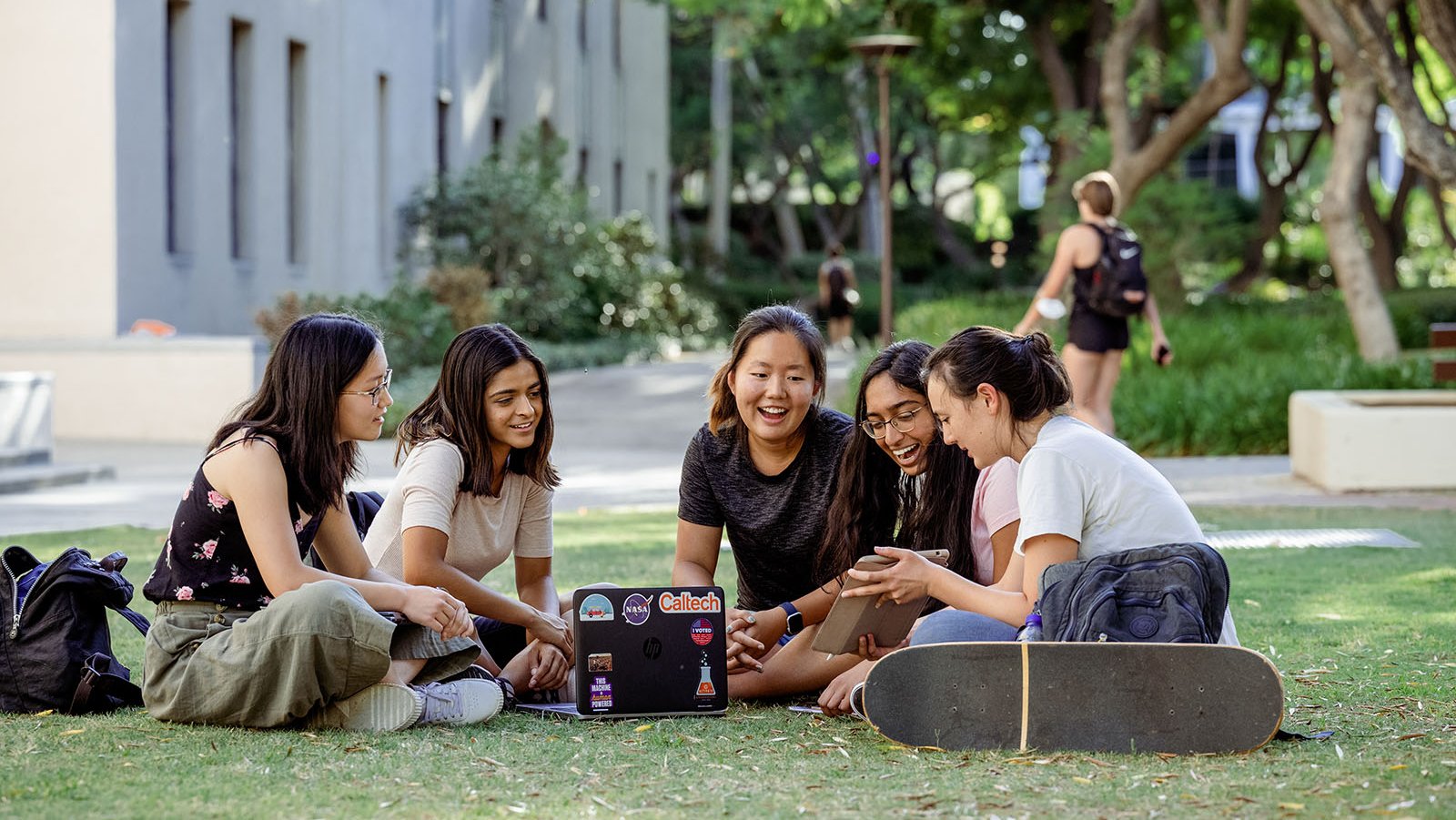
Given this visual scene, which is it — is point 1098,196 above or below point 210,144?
below

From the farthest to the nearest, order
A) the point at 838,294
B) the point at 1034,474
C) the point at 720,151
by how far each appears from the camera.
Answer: the point at 720,151 → the point at 838,294 → the point at 1034,474

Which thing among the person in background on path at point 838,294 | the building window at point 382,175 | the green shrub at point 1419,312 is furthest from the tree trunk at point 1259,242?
the building window at point 382,175

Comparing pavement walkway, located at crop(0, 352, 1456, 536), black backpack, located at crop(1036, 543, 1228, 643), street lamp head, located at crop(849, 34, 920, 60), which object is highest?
street lamp head, located at crop(849, 34, 920, 60)

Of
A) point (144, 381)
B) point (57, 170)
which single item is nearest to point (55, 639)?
point (144, 381)

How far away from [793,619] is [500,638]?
0.99 m

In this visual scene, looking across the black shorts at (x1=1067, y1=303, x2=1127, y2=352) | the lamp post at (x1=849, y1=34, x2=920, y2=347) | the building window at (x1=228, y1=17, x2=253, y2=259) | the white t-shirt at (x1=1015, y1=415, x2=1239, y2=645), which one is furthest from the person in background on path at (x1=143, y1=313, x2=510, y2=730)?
the lamp post at (x1=849, y1=34, x2=920, y2=347)

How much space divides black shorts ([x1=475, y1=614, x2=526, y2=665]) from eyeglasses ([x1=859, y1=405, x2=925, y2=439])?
1.37 meters

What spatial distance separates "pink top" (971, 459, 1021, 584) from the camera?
4.69 meters

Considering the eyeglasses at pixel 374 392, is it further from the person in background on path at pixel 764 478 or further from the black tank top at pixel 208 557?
the person in background on path at pixel 764 478

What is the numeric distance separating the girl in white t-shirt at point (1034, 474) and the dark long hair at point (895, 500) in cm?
46

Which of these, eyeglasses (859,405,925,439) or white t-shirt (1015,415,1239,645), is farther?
eyeglasses (859,405,925,439)

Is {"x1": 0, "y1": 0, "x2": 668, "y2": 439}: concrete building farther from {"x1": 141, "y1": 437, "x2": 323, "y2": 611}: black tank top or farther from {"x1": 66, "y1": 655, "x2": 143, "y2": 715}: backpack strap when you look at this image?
{"x1": 141, "y1": 437, "x2": 323, "y2": 611}: black tank top

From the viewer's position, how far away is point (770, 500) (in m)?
5.16

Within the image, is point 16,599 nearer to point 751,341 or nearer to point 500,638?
point 500,638
